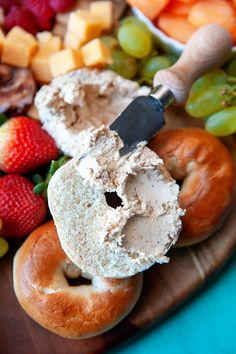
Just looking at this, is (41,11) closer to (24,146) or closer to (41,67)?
(41,67)

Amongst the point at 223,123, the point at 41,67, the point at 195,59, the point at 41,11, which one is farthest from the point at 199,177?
the point at 41,11

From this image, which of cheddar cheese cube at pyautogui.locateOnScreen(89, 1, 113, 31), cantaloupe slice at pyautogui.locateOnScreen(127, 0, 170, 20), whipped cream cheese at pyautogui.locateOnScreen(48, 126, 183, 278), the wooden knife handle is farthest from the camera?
cheddar cheese cube at pyautogui.locateOnScreen(89, 1, 113, 31)

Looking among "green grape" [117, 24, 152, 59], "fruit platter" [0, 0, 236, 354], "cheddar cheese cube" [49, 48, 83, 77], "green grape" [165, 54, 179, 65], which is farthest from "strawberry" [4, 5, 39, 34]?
"green grape" [165, 54, 179, 65]

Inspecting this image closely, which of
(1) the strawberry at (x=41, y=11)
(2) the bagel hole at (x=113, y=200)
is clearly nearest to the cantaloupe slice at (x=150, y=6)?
(1) the strawberry at (x=41, y=11)

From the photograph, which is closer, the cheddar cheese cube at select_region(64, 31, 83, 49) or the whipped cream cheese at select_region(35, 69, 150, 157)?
the whipped cream cheese at select_region(35, 69, 150, 157)

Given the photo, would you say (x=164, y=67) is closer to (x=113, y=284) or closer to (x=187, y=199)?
(x=187, y=199)

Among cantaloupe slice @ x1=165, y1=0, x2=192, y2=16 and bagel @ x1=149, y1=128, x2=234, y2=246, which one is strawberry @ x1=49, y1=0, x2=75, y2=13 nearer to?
cantaloupe slice @ x1=165, y1=0, x2=192, y2=16

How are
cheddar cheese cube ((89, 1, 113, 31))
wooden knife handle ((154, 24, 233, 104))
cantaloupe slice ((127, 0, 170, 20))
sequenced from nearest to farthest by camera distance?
1. wooden knife handle ((154, 24, 233, 104))
2. cantaloupe slice ((127, 0, 170, 20))
3. cheddar cheese cube ((89, 1, 113, 31))

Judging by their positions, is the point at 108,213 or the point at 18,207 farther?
the point at 18,207
